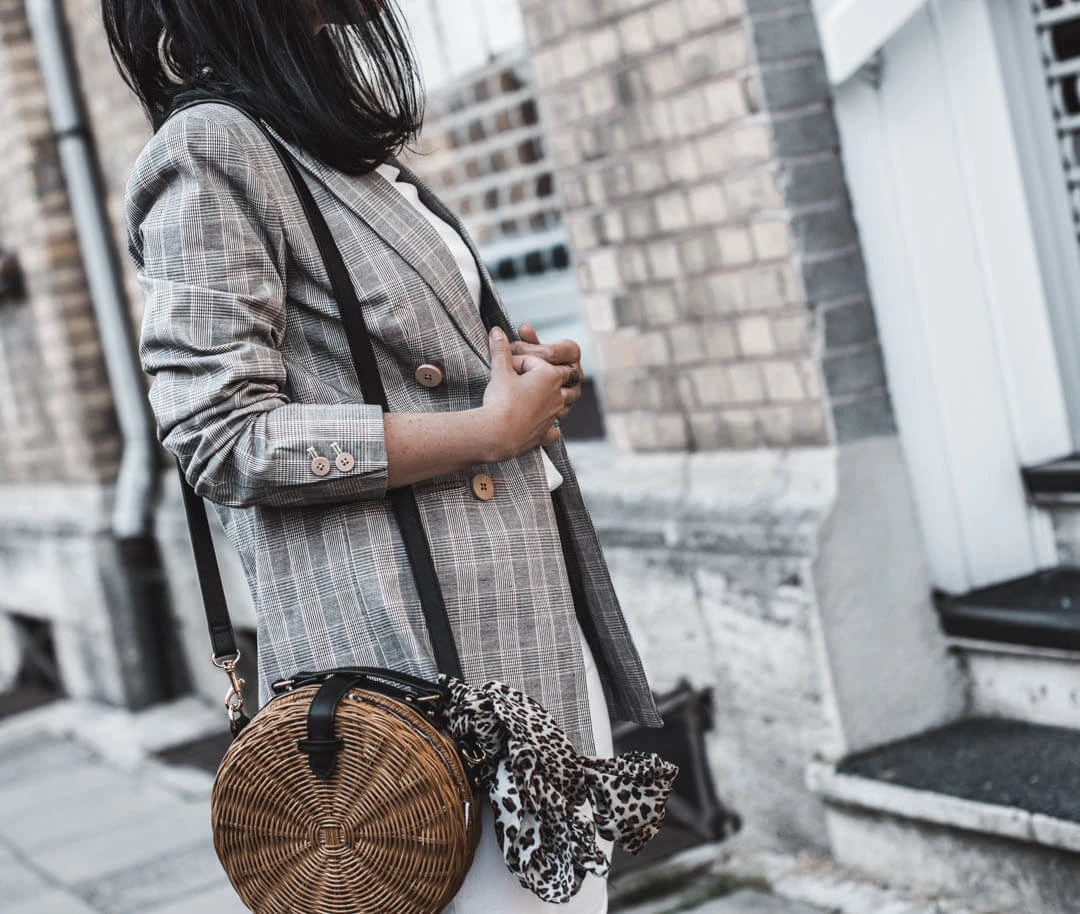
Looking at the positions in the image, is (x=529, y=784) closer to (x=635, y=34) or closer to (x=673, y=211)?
(x=673, y=211)

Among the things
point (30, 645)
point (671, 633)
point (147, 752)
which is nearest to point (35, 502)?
point (30, 645)

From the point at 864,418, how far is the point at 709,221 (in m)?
0.60

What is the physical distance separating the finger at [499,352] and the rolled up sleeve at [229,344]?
18cm

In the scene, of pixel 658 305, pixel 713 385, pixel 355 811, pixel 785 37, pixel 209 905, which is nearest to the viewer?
pixel 355 811

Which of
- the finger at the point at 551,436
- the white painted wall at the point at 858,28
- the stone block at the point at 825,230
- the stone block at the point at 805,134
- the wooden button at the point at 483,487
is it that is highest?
the white painted wall at the point at 858,28

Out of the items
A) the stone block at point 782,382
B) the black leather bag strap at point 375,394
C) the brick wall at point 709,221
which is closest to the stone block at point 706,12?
the brick wall at point 709,221

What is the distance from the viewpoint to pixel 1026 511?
356 centimetres

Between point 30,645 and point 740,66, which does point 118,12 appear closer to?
point 740,66

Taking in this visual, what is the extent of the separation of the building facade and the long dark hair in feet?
5.31

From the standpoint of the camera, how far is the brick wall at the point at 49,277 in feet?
22.7

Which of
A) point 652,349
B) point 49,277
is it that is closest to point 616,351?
point 652,349

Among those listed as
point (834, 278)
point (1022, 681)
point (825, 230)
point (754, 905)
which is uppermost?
point (825, 230)

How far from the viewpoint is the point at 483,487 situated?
1924 mm

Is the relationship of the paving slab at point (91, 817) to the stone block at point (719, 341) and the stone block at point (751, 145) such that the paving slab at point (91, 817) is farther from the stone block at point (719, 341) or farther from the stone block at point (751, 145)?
the stone block at point (751, 145)
